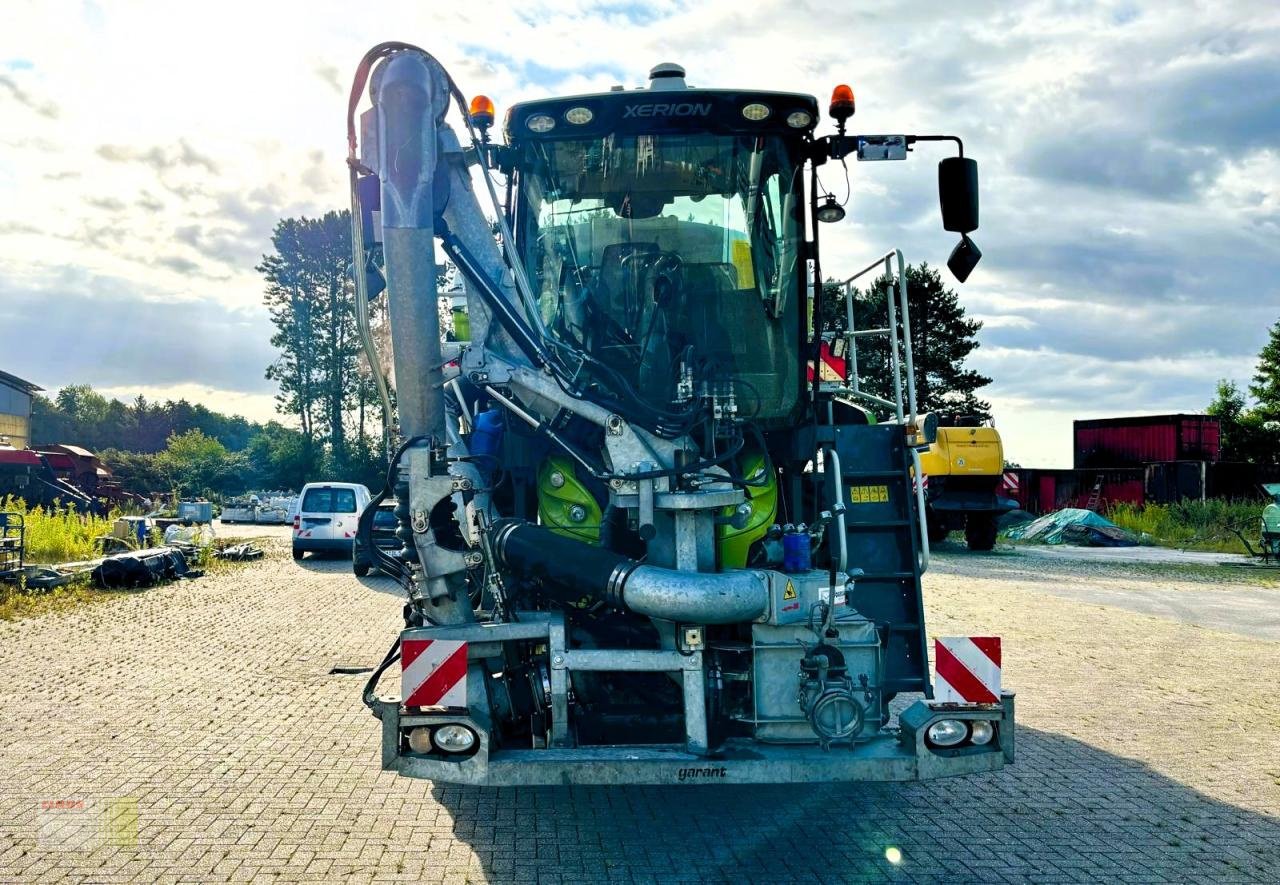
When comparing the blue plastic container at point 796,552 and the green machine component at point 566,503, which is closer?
the blue plastic container at point 796,552

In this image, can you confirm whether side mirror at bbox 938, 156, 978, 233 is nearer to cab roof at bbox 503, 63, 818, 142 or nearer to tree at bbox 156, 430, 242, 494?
cab roof at bbox 503, 63, 818, 142

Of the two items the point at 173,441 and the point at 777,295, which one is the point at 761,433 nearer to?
the point at 777,295

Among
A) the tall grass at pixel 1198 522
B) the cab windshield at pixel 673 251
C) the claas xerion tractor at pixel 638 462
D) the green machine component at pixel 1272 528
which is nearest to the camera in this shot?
the claas xerion tractor at pixel 638 462

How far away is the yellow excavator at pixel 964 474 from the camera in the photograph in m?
20.6

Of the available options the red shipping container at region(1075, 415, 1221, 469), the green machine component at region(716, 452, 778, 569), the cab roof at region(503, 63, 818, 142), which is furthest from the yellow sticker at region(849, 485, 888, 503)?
the red shipping container at region(1075, 415, 1221, 469)

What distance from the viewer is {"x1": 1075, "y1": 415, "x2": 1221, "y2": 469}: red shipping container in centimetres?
3481

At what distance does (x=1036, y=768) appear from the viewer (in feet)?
21.6

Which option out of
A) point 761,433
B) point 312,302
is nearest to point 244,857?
point 761,433

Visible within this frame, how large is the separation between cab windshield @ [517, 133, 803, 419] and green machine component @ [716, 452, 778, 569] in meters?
0.30

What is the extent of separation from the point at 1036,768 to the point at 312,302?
54202 millimetres

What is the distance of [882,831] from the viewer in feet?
17.7

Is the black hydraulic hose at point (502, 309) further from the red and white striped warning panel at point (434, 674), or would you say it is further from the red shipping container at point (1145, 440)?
the red shipping container at point (1145, 440)

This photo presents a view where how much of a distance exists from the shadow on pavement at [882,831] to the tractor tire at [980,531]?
16.1 meters

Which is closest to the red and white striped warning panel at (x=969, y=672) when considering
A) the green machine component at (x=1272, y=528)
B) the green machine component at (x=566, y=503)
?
the green machine component at (x=566, y=503)
